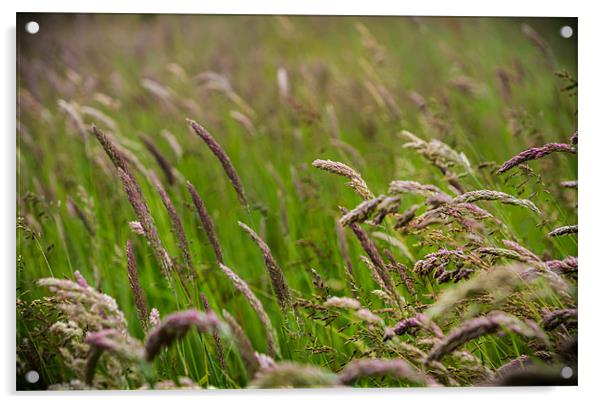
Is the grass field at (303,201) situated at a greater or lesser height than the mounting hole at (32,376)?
greater

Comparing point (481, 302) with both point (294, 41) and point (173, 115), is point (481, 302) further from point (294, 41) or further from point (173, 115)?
point (173, 115)

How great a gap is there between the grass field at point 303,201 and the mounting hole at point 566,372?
0.08 meters

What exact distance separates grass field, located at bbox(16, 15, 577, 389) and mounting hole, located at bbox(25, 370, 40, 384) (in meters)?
0.02

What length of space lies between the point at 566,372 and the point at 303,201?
1162 mm

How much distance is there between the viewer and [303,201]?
274cm

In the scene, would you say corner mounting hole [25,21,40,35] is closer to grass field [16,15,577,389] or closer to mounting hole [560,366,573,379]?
grass field [16,15,577,389]

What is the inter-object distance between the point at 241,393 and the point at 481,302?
87 centimetres

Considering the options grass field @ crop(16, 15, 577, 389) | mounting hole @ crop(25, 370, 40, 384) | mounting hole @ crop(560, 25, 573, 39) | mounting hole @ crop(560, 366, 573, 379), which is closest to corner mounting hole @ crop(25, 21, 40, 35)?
grass field @ crop(16, 15, 577, 389)

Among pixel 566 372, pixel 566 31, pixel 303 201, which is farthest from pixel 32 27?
pixel 566 372

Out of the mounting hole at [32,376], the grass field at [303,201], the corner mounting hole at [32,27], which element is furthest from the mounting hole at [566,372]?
the corner mounting hole at [32,27]

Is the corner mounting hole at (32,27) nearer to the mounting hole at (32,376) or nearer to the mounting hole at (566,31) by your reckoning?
→ the mounting hole at (32,376)

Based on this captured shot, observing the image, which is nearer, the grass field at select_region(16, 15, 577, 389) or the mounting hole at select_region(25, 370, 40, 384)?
the grass field at select_region(16, 15, 577, 389)

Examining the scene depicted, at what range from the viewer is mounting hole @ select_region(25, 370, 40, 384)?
7.35 feet

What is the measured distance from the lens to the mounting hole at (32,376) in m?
2.24
